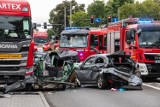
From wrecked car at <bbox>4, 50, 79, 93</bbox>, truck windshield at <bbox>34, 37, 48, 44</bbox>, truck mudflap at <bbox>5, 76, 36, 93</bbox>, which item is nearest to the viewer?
truck mudflap at <bbox>5, 76, 36, 93</bbox>

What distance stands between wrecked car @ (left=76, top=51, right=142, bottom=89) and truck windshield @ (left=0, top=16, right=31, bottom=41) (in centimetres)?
367

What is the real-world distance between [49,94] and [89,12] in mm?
72692

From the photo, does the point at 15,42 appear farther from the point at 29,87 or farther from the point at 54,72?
the point at 54,72

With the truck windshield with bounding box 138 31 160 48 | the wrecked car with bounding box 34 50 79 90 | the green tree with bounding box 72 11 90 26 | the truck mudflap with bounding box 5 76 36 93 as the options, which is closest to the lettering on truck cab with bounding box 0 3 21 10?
the wrecked car with bounding box 34 50 79 90

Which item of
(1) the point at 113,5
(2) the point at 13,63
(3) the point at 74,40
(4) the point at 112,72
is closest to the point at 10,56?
(2) the point at 13,63

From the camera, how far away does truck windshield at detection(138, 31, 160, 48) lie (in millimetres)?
22173

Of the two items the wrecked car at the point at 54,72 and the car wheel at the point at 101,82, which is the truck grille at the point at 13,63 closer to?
the wrecked car at the point at 54,72

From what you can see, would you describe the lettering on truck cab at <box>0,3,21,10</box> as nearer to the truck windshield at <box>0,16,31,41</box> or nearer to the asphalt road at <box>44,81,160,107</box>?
the truck windshield at <box>0,16,31,41</box>

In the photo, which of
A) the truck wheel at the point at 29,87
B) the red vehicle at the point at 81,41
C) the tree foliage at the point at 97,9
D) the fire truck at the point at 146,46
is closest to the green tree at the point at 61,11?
the tree foliage at the point at 97,9

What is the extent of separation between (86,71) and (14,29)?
4.33 meters

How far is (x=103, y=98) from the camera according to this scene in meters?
15.4

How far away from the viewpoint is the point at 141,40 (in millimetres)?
22250

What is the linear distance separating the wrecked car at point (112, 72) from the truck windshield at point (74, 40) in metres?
11.0

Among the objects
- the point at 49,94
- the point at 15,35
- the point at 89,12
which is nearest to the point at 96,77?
the point at 49,94
